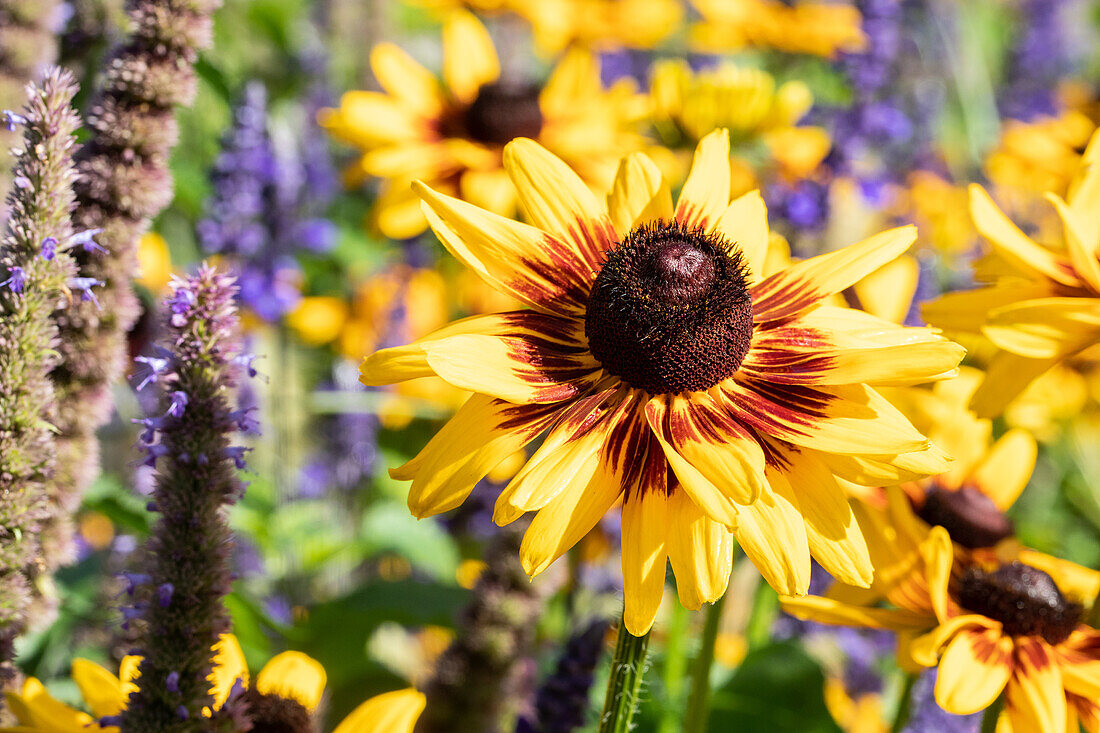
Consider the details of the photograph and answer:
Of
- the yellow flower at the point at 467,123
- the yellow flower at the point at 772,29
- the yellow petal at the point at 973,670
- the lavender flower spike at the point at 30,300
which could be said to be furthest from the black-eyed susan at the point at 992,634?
the yellow flower at the point at 772,29

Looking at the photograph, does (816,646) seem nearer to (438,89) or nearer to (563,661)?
(563,661)

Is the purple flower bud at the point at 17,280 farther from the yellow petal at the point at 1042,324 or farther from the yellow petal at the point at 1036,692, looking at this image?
the yellow petal at the point at 1036,692

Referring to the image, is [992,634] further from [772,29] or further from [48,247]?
[772,29]

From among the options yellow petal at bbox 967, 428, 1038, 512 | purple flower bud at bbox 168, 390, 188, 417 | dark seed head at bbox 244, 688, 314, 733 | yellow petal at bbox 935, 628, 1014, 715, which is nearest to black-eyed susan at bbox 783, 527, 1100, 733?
yellow petal at bbox 935, 628, 1014, 715

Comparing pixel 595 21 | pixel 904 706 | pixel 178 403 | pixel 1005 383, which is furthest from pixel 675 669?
pixel 595 21

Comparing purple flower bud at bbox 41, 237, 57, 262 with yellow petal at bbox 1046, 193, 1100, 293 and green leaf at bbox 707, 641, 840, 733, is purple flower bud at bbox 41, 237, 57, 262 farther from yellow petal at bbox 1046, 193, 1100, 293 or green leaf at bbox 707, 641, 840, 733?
green leaf at bbox 707, 641, 840, 733
